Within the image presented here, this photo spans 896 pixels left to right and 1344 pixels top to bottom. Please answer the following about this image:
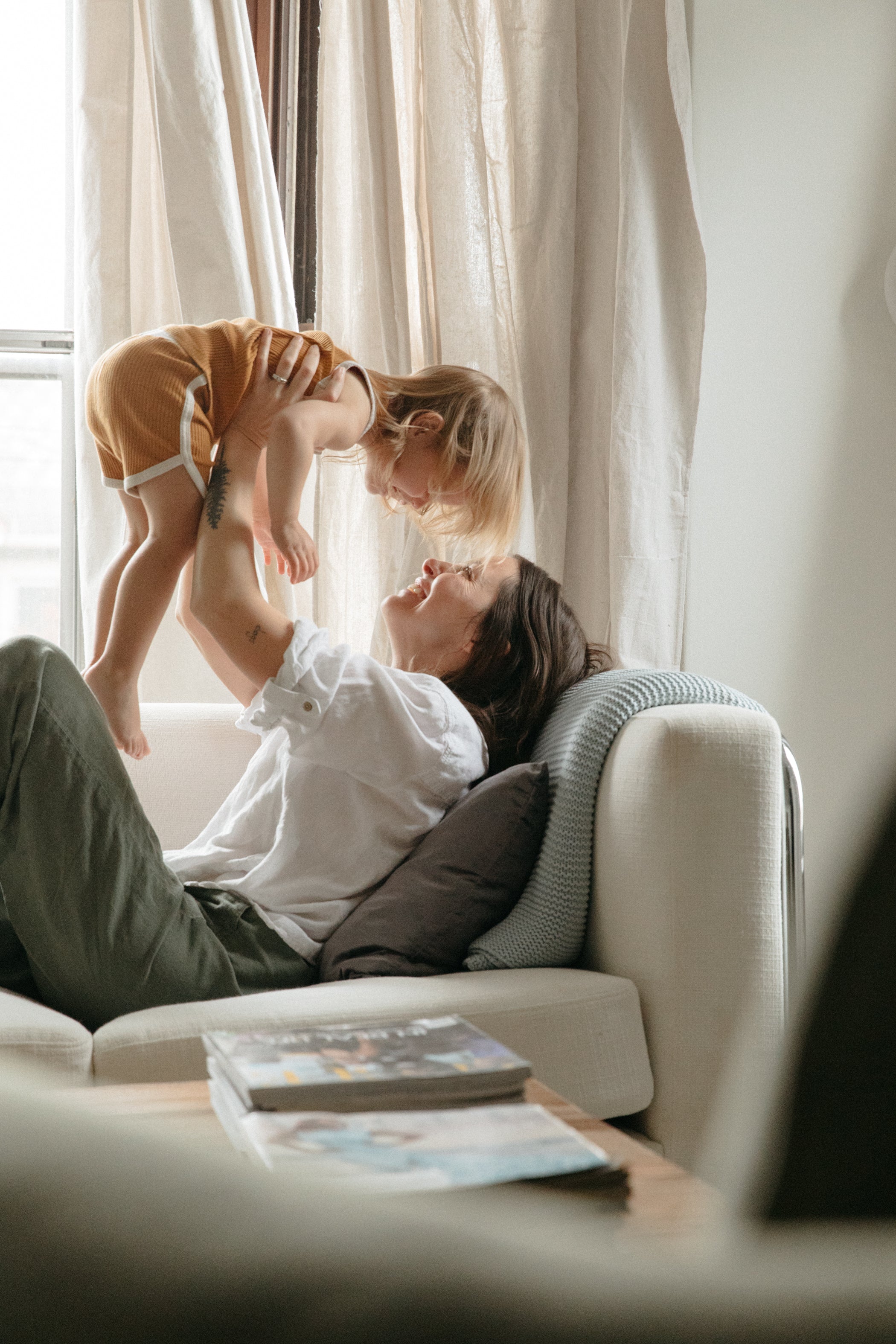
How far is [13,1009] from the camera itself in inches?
42.7

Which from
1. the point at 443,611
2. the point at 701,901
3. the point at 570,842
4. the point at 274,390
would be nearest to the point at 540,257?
the point at 274,390

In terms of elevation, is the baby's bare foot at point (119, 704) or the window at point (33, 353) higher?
the window at point (33, 353)

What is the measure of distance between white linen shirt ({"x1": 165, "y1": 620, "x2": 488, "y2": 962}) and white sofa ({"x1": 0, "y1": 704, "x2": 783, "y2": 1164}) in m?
0.20

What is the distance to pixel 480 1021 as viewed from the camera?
114 centimetres

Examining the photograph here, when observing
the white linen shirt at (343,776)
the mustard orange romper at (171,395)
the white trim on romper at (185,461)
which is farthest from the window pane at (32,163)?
the white linen shirt at (343,776)

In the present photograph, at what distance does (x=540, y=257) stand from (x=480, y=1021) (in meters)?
1.76

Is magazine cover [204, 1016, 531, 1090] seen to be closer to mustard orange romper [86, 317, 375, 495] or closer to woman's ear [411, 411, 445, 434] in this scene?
mustard orange romper [86, 317, 375, 495]

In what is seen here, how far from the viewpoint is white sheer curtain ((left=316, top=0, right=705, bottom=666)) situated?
2.34 metres

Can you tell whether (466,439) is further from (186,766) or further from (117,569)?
(186,766)

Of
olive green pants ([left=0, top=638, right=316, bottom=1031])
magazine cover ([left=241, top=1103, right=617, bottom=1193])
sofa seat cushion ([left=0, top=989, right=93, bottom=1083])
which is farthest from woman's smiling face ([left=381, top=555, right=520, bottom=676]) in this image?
magazine cover ([left=241, top=1103, right=617, bottom=1193])

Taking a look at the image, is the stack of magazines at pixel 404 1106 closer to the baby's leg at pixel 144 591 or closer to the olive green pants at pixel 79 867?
the olive green pants at pixel 79 867

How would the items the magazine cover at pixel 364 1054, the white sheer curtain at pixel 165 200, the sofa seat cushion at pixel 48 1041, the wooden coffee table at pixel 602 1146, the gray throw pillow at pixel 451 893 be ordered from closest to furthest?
the wooden coffee table at pixel 602 1146
the magazine cover at pixel 364 1054
the sofa seat cushion at pixel 48 1041
the gray throw pillow at pixel 451 893
the white sheer curtain at pixel 165 200

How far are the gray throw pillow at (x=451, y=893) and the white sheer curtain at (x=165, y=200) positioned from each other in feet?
3.56

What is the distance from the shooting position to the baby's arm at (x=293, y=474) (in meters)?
1.65
